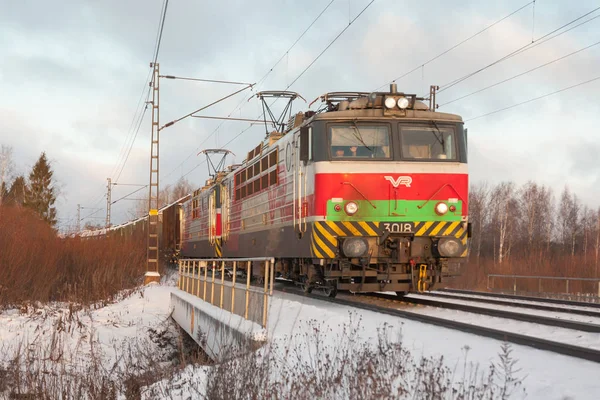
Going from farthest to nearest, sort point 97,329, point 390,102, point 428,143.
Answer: point 97,329 → point 428,143 → point 390,102

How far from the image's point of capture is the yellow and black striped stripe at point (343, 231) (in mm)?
10992

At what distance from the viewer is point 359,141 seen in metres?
11.4

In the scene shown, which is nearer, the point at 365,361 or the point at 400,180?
the point at 365,361

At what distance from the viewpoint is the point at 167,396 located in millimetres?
7109

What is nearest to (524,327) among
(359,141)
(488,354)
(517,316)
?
(517,316)

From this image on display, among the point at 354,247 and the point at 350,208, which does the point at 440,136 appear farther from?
the point at 354,247

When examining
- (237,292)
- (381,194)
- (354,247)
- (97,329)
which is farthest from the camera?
(97,329)

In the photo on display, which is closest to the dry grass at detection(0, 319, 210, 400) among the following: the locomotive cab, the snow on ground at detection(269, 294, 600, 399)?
the snow on ground at detection(269, 294, 600, 399)

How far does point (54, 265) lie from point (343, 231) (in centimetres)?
1245

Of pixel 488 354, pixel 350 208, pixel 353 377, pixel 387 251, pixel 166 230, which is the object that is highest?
pixel 350 208

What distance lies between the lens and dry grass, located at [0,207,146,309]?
17.1 metres

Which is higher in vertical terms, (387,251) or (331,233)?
(331,233)

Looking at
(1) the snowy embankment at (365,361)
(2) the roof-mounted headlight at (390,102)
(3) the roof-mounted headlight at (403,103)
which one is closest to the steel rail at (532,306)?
(1) the snowy embankment at (365,361)

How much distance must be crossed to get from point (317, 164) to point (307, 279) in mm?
2667
